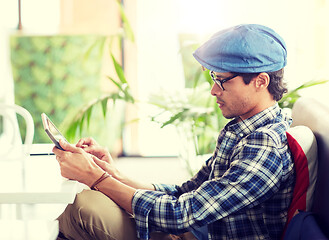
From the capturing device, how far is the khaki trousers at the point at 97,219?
4.67 ft

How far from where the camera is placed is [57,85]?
166 inches

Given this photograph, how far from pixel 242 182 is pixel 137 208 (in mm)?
322

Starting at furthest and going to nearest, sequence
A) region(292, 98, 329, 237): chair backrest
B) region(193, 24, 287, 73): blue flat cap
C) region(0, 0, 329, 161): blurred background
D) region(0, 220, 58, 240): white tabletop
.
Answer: region(0, 0, 329, 161): blurred background
region(0, 220, 58, 240): white tabletop
region(193, 24, 287, 73): blue flat cap
region(292, 98, 329, 237): chair backrest

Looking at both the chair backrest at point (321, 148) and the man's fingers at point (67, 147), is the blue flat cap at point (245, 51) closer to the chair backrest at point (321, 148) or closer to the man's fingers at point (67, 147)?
the chair backrest at point (321, 148)

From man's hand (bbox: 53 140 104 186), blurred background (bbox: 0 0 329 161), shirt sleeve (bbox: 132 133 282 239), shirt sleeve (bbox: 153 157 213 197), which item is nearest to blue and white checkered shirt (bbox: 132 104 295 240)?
shirt sleeve (bbox: 132 133 282 239)

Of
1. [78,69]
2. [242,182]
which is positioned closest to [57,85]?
Result: [78,69]

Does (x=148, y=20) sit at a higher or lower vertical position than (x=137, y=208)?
higher

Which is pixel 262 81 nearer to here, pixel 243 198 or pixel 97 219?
pixel 243 198

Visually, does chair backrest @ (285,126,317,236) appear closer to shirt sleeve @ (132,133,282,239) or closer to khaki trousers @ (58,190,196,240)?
shirt sleeve @ (132,133,282,239)

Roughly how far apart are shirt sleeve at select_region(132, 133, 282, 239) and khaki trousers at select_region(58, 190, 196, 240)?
74 millimetres

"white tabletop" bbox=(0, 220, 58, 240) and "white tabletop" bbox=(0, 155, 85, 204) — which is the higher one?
"white tabletop" bbox=(0, 155, 85, 204)

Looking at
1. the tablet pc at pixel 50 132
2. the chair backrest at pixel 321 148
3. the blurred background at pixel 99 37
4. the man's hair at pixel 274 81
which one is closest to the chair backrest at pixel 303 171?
the chair backrest at pixel 321 148

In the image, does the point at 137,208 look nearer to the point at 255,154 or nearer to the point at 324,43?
the point at 255,154

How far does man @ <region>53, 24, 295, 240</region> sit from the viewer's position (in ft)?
4.36
